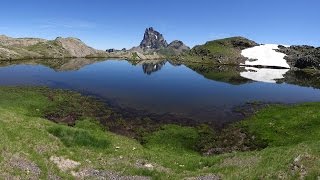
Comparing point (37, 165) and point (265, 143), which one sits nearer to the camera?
point (37, 165)

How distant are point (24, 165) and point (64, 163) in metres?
3.45

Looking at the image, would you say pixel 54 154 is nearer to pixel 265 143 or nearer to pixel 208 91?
pixel 265 143

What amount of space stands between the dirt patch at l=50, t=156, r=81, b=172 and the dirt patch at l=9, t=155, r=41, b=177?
2046 mm

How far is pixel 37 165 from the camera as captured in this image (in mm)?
29141

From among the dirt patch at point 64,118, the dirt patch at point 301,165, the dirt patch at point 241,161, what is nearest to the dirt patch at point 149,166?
the dirt patch at point 241,161

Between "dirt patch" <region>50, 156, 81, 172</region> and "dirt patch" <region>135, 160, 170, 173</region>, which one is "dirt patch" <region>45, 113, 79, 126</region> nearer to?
"dirt patch" <region>50, 156, 81, 172</region>

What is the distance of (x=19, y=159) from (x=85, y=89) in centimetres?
6103

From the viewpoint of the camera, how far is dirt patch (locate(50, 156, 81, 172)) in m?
30.0

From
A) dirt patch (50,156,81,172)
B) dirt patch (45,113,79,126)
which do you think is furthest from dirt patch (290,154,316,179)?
dirt patch (45,113,79,126)

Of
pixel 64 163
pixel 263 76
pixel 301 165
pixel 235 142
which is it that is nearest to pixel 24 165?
pixel 64 163

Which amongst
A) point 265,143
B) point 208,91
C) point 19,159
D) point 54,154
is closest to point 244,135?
point 265,143

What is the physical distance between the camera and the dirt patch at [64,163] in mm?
30031

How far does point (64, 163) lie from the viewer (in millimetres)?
30859

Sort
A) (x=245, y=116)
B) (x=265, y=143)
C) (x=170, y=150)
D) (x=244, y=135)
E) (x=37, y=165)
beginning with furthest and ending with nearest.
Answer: (x=245, y=116), (x=244, y=135), (x=265, y=143), (x=170, y=150), (x=37, y=165)
